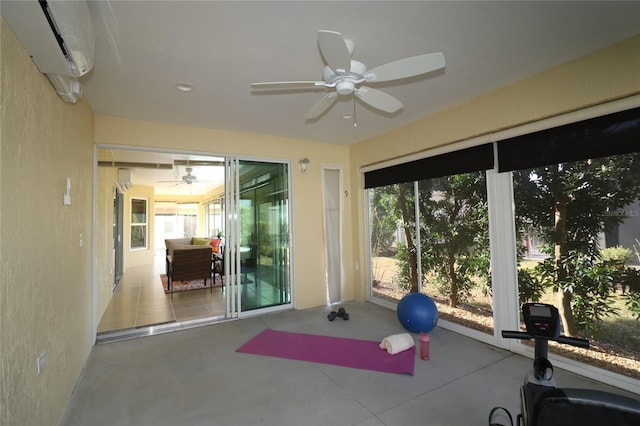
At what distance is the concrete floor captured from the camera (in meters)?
2.11

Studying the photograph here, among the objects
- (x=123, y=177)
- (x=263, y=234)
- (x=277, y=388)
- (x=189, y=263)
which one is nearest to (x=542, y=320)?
(x=277, y=388)

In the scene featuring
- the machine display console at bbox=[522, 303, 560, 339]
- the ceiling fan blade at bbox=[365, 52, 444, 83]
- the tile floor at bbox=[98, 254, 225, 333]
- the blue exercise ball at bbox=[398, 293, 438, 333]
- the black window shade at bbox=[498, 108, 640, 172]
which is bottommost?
the tile floor at bbox=[98, 254, 225, 333]

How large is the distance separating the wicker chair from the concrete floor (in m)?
2.50

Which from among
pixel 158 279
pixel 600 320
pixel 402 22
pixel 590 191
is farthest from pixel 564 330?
pixel 158 279

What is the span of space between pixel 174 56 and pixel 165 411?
2642mm

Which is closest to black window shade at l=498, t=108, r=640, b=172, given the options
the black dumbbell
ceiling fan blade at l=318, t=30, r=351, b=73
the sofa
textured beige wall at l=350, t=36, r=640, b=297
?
textured beige wall at l=350, t=36, r=640, b=297

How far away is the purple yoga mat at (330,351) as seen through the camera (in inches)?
112

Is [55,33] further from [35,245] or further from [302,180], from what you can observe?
[302,180]

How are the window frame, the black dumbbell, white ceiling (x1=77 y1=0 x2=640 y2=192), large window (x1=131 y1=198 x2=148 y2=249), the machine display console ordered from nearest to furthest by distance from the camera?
the machine display console
white ceiling (x1=77 y1=0 x2=640 y2=192)
the black dumbbell
the window frame
large window (x1=131 y1=198 x2=148 y2=249)

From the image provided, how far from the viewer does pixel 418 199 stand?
162 inches

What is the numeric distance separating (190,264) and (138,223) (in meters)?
4.51

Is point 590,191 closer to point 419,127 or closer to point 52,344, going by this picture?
point 419,127

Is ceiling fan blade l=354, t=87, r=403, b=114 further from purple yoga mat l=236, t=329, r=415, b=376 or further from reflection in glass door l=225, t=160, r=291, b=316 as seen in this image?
reflection in glass door l=225, t=160, r=291, b=316

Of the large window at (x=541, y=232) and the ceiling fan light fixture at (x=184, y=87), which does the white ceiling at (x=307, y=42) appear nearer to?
the ceiling fan light fixture at (x=184, y=87)
